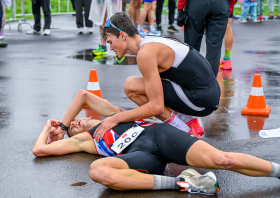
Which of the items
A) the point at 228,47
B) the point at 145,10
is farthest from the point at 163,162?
the point at 145,10

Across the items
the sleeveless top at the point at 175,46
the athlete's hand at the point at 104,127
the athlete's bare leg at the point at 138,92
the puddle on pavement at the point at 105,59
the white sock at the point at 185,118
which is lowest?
the puddle on pavement at the point at 105,59

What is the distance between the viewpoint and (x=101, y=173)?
2914mm

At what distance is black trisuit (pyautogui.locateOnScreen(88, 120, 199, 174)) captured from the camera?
3.08 meters

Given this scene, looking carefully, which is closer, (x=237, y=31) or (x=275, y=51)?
(x=275, y=51)

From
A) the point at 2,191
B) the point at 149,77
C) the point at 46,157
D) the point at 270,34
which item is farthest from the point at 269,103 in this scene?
the point at 270,34

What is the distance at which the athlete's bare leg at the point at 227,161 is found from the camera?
2.96 meters

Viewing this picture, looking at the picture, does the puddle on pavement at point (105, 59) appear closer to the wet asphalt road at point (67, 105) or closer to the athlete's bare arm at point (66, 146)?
the wet asphalt road at point (67, 105)

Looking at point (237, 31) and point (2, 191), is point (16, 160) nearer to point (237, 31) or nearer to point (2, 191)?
point (2, 191)

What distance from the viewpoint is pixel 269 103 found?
5.52 meters

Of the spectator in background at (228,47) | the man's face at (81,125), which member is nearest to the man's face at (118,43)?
the man's face at (81,125)

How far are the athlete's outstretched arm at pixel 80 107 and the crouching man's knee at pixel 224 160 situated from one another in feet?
4.72

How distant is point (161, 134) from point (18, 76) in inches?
182

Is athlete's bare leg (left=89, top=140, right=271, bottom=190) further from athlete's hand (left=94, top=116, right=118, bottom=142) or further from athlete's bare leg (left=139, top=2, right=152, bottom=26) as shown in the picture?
athlete's bare leg (left=139, top=2, right=152, bottom=26)

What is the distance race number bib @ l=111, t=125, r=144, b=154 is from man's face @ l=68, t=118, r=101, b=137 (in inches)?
23.5
